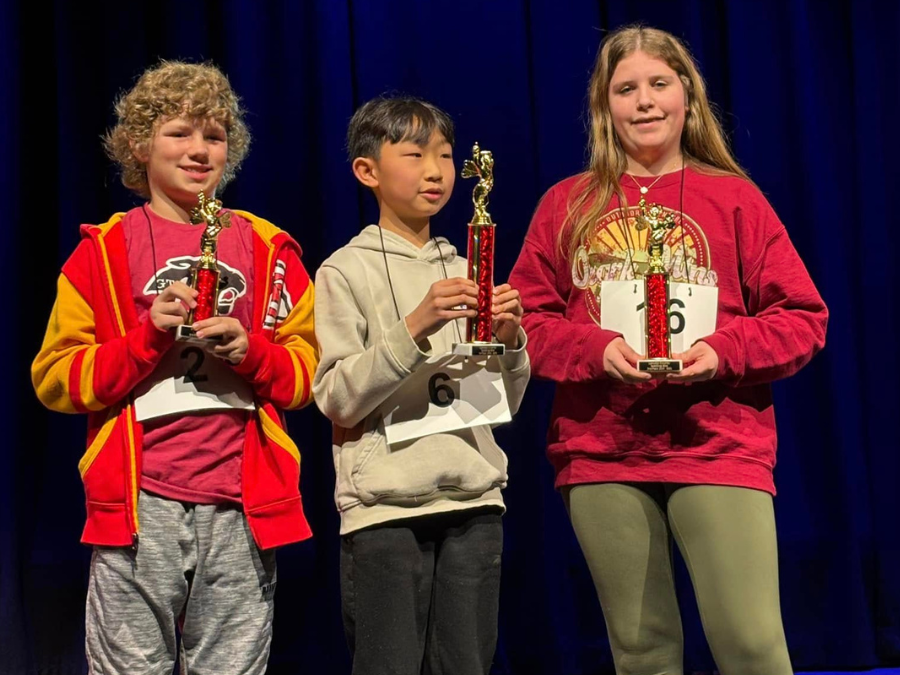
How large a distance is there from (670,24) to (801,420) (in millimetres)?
1316

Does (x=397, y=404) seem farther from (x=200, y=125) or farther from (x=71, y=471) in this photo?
(x=71, y=471)

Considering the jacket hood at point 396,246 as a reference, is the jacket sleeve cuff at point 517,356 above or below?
below

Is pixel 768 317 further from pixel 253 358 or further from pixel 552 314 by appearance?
pixel 253 358

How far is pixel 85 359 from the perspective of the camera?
6.70 feet

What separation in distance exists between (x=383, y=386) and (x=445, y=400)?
0.50ft

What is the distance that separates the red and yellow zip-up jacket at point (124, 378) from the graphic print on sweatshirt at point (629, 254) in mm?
595

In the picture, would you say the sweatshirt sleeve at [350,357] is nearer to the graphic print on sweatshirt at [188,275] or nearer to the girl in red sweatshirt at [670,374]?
the graphic print on sweatshirt at [188,275]

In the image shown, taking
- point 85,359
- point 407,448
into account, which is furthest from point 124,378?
point 407,448

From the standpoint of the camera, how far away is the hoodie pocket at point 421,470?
74.5 inches

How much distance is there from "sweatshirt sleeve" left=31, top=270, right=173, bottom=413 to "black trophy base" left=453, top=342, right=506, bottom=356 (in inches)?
22.6

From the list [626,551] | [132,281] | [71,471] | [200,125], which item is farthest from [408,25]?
[626,551]

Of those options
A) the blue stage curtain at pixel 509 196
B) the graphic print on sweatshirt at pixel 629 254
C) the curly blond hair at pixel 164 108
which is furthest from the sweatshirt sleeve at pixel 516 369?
the blue stage curtain at pixel 509 196

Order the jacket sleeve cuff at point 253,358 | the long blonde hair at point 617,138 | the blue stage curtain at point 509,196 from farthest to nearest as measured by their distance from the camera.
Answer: the blue stage curtain at point 509,196 < the long blonde hair at point 617,138 < the jacket sleeve cuff at point 253,358

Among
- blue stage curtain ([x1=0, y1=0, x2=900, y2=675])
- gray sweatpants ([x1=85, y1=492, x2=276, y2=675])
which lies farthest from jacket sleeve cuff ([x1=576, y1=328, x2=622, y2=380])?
blue stage curtain ([x1=0, y1=0, x2=900, y2=675])
